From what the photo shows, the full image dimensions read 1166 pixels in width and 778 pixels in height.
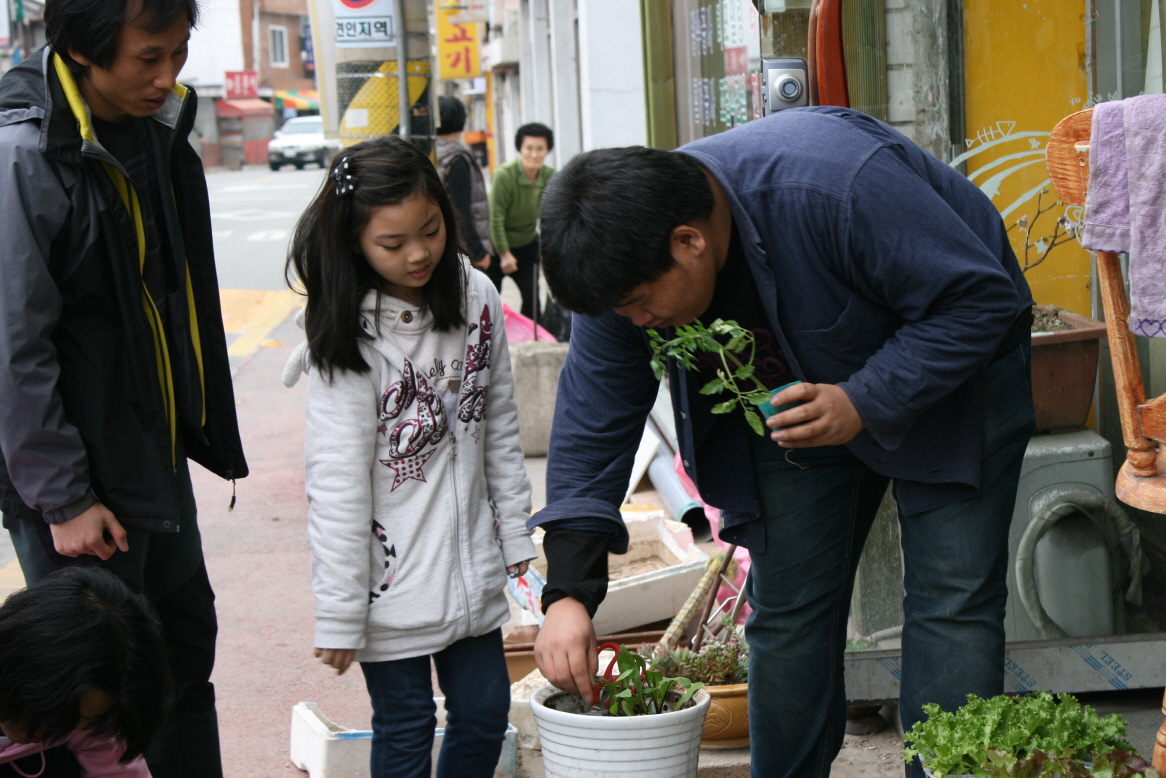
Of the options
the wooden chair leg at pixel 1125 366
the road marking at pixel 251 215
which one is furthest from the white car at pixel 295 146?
the wooden chair leg at pixel 1125 366

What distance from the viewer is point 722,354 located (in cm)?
194

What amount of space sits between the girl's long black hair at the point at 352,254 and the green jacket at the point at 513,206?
5403mm

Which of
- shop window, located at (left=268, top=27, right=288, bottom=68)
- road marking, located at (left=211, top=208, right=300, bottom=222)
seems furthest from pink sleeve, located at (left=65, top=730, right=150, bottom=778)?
shop window, located at (left=268, top=27, right=288, bottom=68)

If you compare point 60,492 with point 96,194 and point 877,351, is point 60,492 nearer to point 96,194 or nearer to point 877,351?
point 96,194

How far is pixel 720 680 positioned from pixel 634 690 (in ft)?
2.83

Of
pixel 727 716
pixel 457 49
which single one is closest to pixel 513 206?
pixel 727 716

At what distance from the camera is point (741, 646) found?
3119mm

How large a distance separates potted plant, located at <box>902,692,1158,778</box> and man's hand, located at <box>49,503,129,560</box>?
1.48 metres

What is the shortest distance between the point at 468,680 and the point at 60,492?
0.90m

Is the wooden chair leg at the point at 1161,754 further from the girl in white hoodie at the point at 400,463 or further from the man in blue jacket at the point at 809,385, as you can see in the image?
the girl in white hoodie at the point at 400,463

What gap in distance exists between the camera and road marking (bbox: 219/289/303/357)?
984 centimetres

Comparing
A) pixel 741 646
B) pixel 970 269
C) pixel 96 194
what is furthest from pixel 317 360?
pixel 741 646

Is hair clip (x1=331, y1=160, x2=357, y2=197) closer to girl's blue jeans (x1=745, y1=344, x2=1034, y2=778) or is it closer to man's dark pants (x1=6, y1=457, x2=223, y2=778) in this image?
man's dark pants (x1=6, y1=457, x2=223, y2=778)

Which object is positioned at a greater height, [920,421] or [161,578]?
[920,421]
